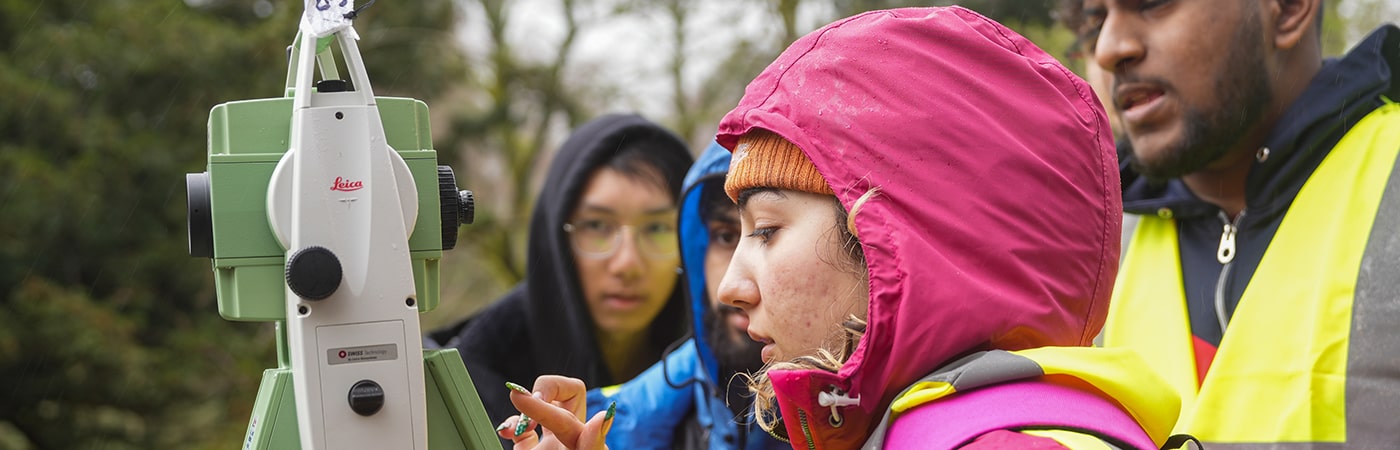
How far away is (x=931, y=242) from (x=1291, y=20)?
1434 millimetres

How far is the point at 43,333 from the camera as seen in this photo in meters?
6.00

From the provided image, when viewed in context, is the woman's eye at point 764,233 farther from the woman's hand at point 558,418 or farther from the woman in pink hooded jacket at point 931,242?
the woman's hand at point 558,418

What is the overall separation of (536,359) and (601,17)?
7465 millimetres

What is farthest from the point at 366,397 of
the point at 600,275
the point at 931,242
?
the point at 600,275

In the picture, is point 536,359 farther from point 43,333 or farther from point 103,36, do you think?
point 103,36

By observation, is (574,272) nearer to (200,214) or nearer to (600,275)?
(600,275)

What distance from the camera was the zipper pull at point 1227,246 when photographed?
2381mm

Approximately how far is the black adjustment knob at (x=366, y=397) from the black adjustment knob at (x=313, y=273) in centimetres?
12

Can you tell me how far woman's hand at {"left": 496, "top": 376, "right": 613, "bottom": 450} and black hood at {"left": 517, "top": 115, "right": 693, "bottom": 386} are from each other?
185 centimetres

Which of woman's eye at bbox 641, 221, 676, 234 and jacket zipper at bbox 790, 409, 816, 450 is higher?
jacket zipper at bbox 790, 409, 816, 450

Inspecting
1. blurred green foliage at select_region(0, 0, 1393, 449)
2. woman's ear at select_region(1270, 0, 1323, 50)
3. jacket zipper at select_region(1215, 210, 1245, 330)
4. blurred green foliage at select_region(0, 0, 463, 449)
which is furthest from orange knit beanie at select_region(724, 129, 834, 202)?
blurred green foliage at select_region(0, 0, 463, 449)

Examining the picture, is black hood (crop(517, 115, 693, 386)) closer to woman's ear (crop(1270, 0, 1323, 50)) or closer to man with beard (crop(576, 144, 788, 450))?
man with beard (crop(576, 144, 788, 450))

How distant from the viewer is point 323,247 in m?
1.32

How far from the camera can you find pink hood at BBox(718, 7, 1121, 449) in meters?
1.35
